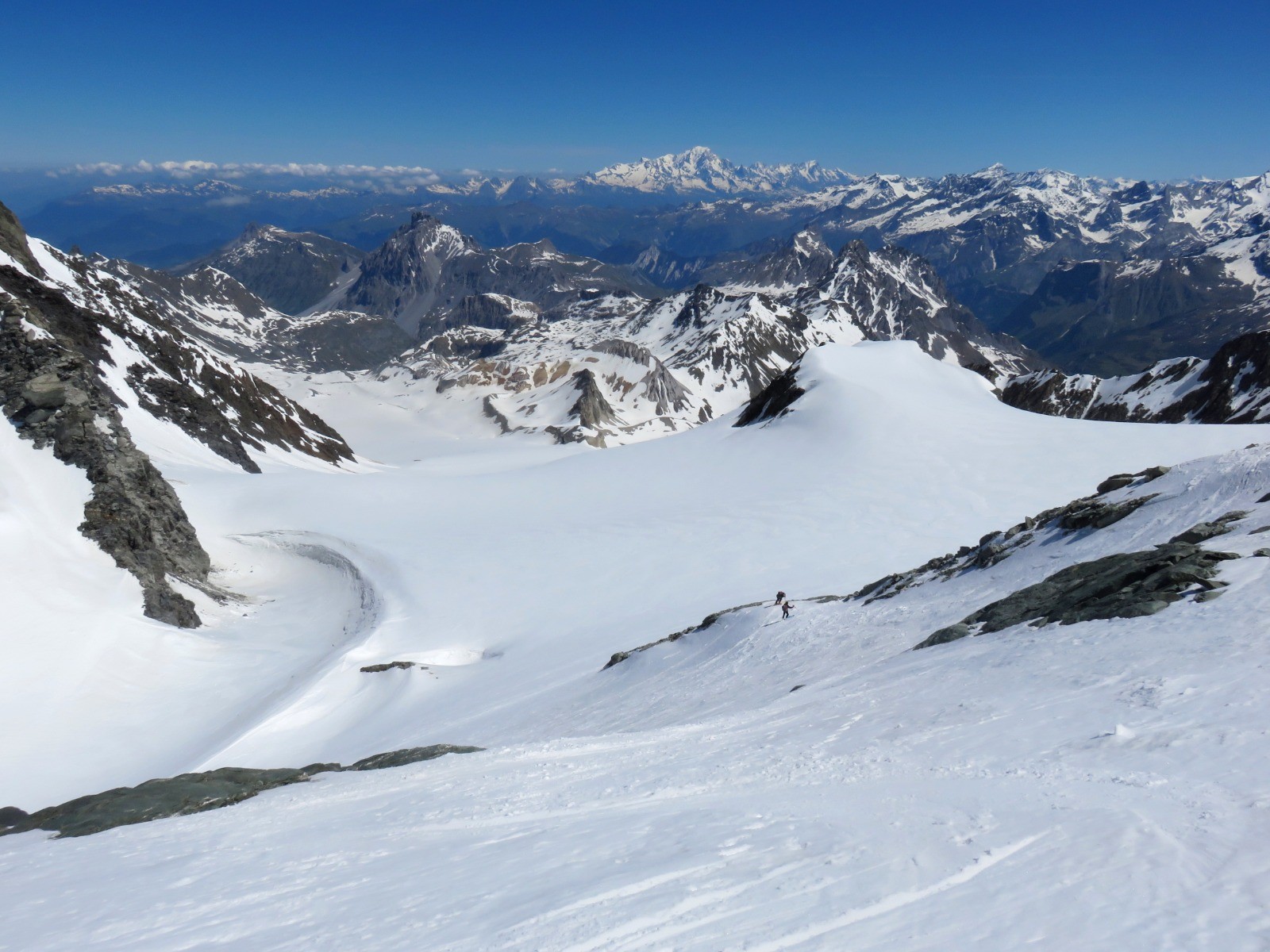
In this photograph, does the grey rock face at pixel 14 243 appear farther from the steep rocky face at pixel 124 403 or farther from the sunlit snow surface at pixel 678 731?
the sunlit snow surface at pixel 678 731

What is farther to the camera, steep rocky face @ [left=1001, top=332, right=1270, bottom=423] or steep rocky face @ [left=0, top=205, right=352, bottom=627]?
steep rocky face @ [left=1001, top=332, right=1270, bottom=423]

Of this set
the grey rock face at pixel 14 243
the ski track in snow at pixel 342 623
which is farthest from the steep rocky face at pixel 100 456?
the grey rock face at pixel 14 243

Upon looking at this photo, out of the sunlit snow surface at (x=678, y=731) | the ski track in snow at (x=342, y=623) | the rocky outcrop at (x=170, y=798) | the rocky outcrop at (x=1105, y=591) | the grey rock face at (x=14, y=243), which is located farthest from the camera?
the grey rock face at (x=14, y=243)

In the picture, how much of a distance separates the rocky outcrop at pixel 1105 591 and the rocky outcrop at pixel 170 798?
1248 cm

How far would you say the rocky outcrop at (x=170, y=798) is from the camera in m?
14.2

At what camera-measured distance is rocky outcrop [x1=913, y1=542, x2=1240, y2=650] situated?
13.8 metres

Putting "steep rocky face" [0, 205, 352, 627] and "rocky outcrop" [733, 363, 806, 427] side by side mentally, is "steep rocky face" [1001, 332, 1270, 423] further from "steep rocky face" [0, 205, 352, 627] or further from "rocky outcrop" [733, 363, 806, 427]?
"steep rocky face" [0, 205, 352, 627]

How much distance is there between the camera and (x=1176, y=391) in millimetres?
135125

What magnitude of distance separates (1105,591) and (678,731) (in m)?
9.47

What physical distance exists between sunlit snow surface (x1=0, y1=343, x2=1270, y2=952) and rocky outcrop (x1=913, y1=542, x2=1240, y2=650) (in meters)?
0.69

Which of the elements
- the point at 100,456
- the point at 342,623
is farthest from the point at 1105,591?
the point at 100,456

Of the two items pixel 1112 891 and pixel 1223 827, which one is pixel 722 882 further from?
pixel 1223 827

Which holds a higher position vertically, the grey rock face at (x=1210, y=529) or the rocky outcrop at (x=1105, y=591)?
the grey rock face at (x=1210, y=529)

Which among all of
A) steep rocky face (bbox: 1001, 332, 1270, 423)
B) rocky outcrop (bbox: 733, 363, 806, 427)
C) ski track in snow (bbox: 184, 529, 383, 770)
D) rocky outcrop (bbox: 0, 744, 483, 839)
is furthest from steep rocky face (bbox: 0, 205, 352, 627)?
steep rocky face (bbox: 1001, 332, 1270, 423)
